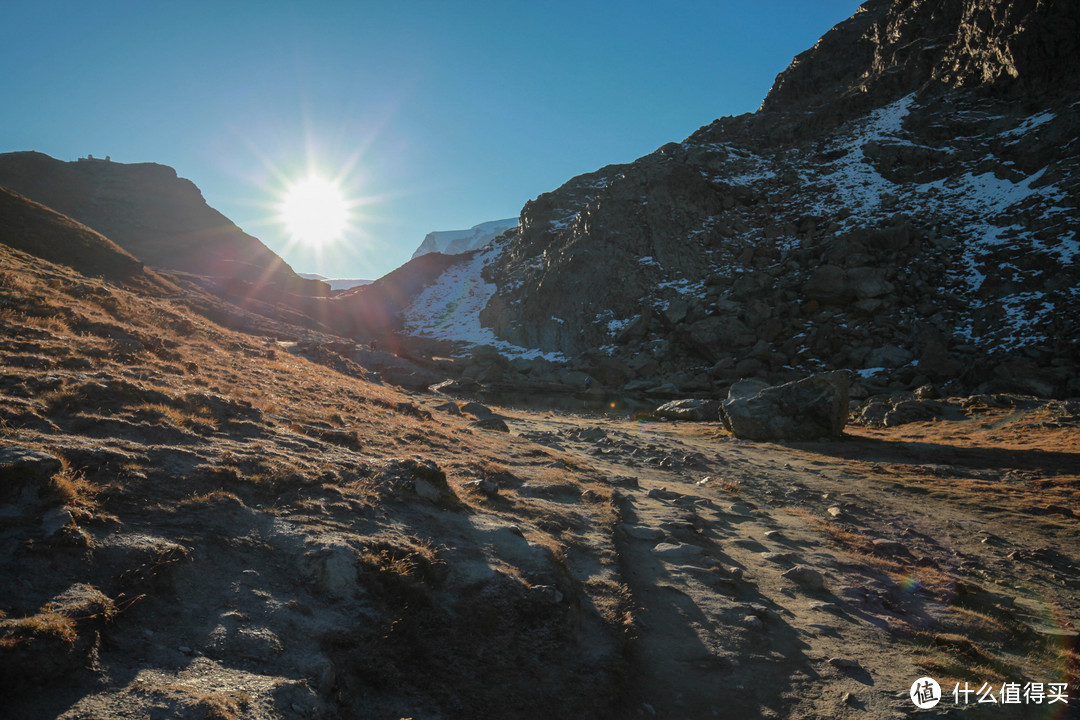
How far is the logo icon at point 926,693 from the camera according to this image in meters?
5.63

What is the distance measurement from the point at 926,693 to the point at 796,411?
73.5 ft

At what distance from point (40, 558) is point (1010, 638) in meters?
11.6

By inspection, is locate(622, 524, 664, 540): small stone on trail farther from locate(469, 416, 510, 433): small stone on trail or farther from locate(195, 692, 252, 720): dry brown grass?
locate(469, 416, 510, 433): small stone on trail

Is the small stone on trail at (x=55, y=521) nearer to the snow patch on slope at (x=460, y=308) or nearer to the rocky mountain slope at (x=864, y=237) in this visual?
the rocky mountain slope at (x=864, y=237)

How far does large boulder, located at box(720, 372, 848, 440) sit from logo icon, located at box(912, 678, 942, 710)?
2124cm

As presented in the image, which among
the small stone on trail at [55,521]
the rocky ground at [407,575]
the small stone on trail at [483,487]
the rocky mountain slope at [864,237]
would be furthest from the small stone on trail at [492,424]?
the rocky mountain slope at [864,237]

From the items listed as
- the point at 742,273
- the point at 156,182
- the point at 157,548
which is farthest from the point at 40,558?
the point at 156,182

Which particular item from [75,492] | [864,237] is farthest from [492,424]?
[864,237]

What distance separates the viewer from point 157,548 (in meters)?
4.71

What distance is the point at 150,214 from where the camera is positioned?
123 metres

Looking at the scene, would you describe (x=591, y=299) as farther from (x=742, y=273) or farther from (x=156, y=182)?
(x=156, y=182)

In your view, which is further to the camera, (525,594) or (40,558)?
(525,594)

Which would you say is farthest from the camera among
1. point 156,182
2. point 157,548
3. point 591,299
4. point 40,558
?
point 156,182

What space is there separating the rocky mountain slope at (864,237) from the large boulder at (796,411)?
58.4 feet
